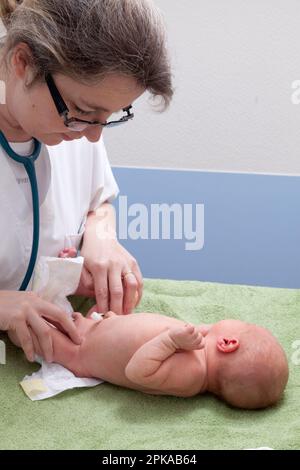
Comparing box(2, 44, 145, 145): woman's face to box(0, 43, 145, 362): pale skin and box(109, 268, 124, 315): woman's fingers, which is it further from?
box(109, 268, 124, 315): woman's fingers

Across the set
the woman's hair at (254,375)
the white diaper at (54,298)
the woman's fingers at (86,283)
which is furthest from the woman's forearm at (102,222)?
the woman's hair at (254,375)

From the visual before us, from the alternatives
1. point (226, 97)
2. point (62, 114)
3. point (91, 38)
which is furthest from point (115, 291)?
point (226, 97)

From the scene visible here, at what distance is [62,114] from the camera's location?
5.16 ft

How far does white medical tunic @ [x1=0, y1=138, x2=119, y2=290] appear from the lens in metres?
1.79

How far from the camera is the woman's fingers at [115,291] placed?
1.89 metres

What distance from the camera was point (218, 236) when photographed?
3016 millimetres

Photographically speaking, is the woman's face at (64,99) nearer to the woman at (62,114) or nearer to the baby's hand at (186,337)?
the woman at (62,114)

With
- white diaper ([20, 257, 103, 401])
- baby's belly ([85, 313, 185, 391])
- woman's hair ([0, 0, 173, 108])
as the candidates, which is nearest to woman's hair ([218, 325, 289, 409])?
baby's belly ([85, 313, 185, 391])

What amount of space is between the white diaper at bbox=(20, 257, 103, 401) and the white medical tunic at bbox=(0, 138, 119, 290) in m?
0.09

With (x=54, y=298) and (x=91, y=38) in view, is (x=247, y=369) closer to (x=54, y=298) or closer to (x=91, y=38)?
(x=54, y=298)

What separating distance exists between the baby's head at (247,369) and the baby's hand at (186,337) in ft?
0.27

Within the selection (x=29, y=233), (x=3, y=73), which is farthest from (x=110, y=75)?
(x=29, y=233)

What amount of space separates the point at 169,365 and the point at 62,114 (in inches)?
23.2
